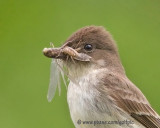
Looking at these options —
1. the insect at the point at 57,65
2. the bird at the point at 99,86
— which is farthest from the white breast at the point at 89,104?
the insect at the point at 57,65

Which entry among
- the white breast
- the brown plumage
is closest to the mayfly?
the white breast

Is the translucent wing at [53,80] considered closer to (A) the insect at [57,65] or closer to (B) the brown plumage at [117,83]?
(A) the insect at [57,65]

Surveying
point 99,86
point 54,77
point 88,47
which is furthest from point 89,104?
point 88,47

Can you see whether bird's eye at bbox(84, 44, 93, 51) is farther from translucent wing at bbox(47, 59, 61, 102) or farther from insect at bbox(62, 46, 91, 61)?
translucent wing at bbox(47, 59, 61, 102)

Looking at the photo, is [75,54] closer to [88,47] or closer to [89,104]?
[88,47]
